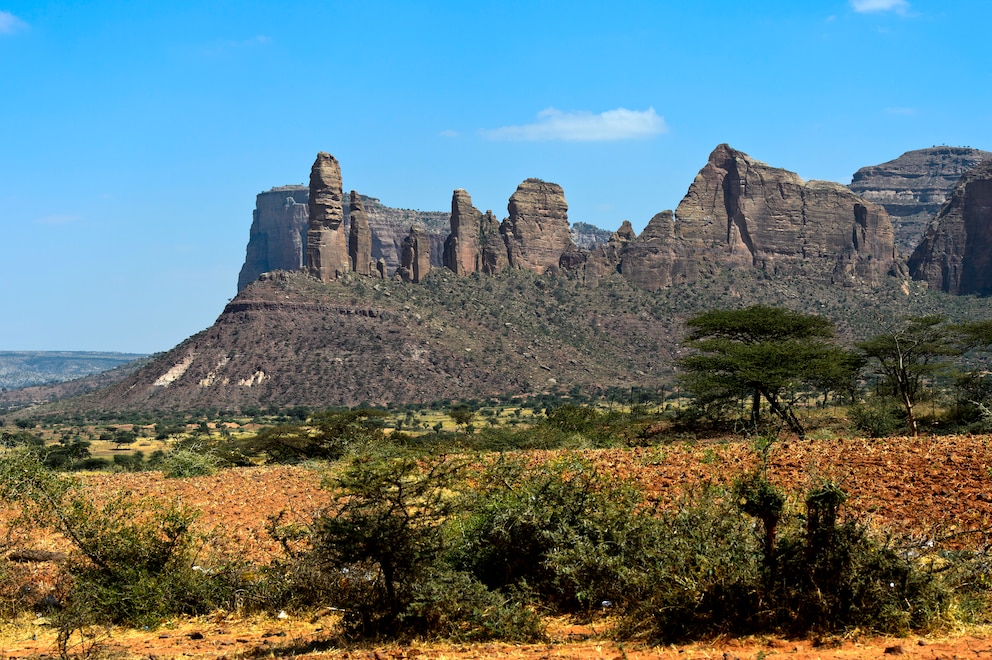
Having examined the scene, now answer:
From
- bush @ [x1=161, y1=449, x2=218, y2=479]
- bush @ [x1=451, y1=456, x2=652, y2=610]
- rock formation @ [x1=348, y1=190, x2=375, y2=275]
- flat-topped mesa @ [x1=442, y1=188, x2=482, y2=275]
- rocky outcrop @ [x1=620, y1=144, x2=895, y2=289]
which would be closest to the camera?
bush @ [x1=451, y1=456, x2=652, y2=610]

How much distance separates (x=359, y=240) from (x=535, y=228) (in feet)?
90.7

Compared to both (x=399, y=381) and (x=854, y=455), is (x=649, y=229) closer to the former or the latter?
(x=399, y=381)

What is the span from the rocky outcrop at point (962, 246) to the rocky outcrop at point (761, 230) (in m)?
6.26

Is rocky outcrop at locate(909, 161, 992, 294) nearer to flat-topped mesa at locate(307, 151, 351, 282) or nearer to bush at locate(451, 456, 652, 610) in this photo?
flat-topped mesa at locate(307, 151, 351, 282)

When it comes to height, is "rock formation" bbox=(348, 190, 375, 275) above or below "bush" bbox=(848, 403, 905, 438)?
above

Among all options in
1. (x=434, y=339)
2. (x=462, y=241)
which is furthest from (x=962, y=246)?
(x=434, y=339)

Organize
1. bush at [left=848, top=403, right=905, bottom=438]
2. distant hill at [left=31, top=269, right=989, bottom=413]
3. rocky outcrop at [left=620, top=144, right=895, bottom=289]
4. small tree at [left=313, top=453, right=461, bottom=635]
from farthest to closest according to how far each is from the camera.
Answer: rocky outcrop at [left=620, top=144, right=895, bottom=289]
distant hill at [left=31, top=269, right=989, bottom=413]
bush at [left=848, top=403, right=905, bottom=438]
small tree at [left=313, top=453, right=461, bottom=635]

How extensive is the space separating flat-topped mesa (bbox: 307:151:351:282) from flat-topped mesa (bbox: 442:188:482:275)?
596 inches

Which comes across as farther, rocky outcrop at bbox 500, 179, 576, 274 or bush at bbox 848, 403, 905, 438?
rocky outcrop at bbox 500, 179, 576, 274

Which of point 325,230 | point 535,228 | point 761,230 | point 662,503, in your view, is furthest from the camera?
point 761,230

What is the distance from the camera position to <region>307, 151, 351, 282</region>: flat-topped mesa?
375 feet

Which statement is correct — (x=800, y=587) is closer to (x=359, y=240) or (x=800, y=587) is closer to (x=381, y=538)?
(x=381, y=538)

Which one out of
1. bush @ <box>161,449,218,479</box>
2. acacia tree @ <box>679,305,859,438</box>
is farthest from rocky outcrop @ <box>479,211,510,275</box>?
bush @ <box>161,449,218,479</box>

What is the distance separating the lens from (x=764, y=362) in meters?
33.2
